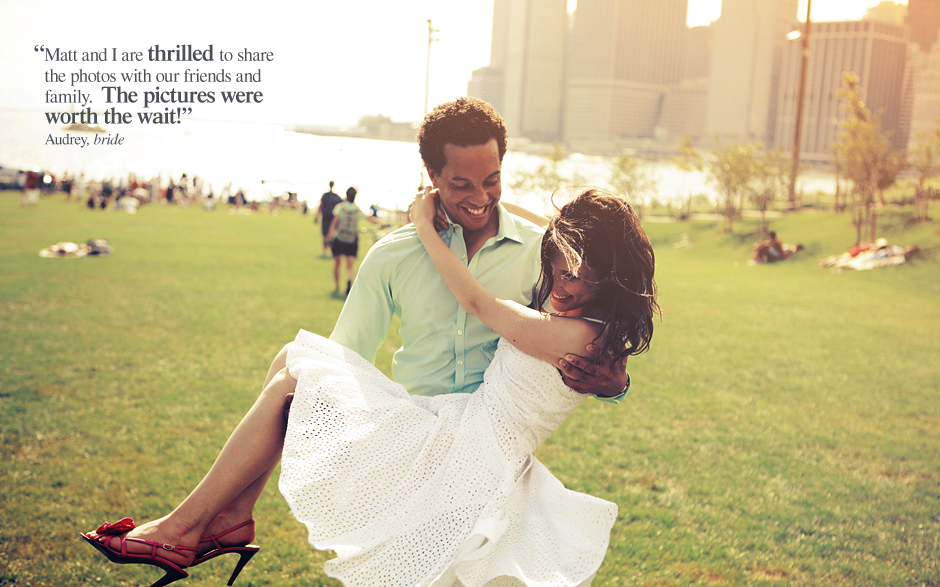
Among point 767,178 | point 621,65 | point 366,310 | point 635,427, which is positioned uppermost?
point 621,65

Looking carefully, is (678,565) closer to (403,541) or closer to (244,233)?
(403,541)

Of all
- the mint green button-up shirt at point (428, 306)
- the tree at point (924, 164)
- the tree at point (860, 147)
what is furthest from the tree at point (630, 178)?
the mint green button-up shirt at point (428, 306)

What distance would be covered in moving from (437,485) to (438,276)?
0.94m

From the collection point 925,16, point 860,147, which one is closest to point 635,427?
point 860,147

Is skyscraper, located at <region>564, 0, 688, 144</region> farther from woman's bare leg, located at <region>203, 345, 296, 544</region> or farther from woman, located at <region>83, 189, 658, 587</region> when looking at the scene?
woman's bare leg, located at <region>203, 345, 296, 544</region>

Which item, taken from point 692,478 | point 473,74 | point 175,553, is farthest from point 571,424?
point 175,553

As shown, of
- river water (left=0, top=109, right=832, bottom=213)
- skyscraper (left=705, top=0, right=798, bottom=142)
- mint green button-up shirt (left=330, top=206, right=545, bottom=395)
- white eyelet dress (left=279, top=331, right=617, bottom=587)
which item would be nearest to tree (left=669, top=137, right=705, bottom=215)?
river water (left=0, top=109, right=832, bottom=213)

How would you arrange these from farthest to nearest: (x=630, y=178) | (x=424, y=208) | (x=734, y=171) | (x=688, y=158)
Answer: (x=630, y=178)
(x=688, y=158)
(x=734, y=171)
(x=424, y=208)

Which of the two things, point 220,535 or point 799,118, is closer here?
point 220,535

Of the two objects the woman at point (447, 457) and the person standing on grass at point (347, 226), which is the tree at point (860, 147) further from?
the woman at point (447, 457)

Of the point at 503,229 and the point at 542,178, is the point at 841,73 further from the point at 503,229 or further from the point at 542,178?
the point at 503,229

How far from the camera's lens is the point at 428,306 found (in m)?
2.97

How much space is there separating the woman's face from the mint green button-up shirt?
0.48 meters

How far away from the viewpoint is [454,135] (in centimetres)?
286
